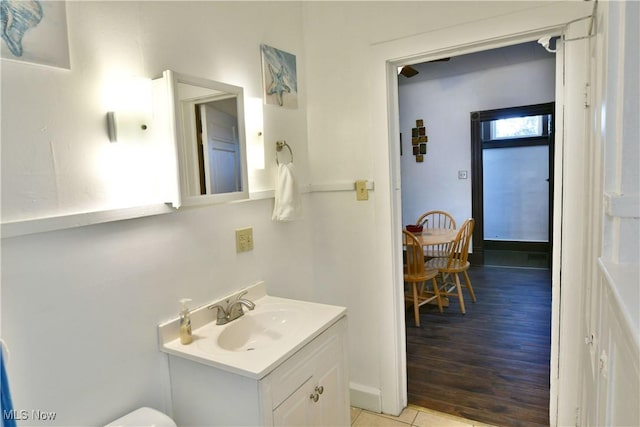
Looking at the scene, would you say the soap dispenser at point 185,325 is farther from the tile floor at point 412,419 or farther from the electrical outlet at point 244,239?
the tile floor at point 412,419

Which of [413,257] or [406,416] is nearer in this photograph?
[406,416]

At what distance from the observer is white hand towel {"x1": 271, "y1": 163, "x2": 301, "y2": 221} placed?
6.56ft

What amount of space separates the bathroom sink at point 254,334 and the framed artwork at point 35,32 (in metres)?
0.93

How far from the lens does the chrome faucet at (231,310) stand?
1640 millimetres

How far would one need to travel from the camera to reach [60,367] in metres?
1.15

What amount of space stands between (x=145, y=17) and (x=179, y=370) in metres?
1.26

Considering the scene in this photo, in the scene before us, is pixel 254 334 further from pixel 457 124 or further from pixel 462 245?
pixel 457 124

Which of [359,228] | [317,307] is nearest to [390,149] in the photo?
[359,228]

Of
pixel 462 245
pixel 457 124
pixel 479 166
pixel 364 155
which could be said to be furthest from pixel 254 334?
pixel 457 124

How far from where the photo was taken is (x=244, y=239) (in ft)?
6.07

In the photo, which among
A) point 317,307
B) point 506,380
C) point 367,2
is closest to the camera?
point 317,307

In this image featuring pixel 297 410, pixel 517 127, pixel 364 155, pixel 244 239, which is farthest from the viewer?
pixel 517 127

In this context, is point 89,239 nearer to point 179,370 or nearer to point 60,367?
point 60,367

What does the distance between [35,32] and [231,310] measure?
1.16 meters
